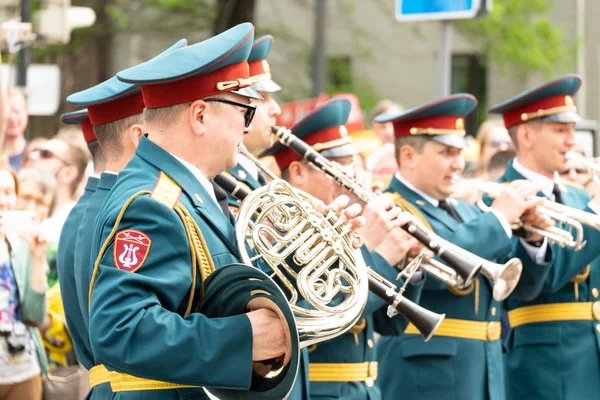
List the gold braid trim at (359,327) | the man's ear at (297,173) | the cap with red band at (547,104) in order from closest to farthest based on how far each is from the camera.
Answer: the gold braid trim at (359,327), the man's ear at (297,173), the cap with red band at (547,104)

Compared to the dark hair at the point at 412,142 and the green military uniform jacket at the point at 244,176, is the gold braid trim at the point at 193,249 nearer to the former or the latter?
the green military uniform jacket at the point at 244,176

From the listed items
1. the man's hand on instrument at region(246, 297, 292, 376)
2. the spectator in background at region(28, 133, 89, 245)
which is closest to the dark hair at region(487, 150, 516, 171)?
the spectator in background at region(28, 133, 89, 245)

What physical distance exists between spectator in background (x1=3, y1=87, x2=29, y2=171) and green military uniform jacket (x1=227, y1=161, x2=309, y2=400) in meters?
3.63

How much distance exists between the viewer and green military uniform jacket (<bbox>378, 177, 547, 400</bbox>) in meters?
6.03

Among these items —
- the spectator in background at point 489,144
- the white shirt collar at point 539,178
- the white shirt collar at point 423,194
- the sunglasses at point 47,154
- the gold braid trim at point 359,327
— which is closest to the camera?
the gold braid trim at point 359,327

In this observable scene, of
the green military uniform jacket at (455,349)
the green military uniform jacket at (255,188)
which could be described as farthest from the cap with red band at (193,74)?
the green military uniform jacket at (455,349)

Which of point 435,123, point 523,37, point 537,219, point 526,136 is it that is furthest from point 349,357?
point 523,37

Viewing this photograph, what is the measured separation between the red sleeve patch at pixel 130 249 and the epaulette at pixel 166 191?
155 millimetres

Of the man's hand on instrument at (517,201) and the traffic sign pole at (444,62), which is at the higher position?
the traffic sign pole at (444,62)

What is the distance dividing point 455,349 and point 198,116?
292 cm

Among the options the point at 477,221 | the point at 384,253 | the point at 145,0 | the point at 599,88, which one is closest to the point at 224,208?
the point at 384,253

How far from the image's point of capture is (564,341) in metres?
6.66

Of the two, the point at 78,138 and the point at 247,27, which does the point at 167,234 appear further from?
the point at 78,138

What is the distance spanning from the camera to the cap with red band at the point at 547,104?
Answer: 699 cm
